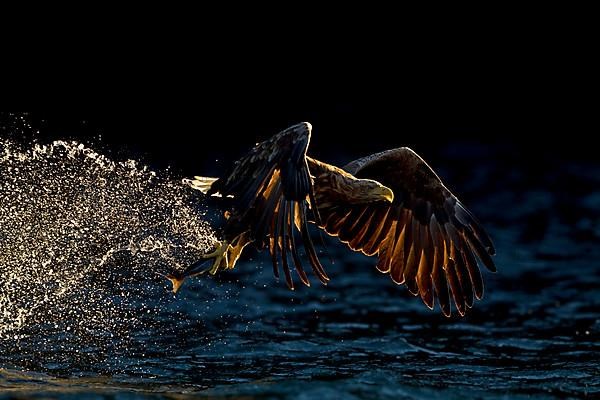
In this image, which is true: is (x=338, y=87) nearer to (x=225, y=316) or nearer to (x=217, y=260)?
(x=225, y=316)

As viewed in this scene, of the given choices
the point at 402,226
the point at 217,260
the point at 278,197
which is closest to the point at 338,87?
the point at 402,226

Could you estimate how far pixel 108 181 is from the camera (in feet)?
29.9

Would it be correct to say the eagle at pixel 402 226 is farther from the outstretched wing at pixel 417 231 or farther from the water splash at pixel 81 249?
the water splash at pixel 81 249

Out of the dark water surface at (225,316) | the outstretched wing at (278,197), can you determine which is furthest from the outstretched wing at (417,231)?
the outstretched wing at (278,197)

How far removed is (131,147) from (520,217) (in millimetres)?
4790

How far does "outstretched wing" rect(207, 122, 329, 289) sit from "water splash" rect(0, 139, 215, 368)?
1267 mm

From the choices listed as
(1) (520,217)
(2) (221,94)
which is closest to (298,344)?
(1) (520,217)

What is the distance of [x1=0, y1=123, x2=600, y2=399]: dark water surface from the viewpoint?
634 cm

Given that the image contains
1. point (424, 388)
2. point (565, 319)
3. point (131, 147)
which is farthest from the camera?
point (131, 147)

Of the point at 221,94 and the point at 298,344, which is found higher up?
the point at 221,94

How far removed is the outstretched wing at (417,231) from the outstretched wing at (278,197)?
1.37m

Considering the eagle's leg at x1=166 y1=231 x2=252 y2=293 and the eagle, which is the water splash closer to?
the eagle's leg at x1=166 y1=231 x2=252 y2=293

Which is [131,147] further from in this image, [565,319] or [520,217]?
[565,319]

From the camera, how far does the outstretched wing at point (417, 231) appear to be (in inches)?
288
